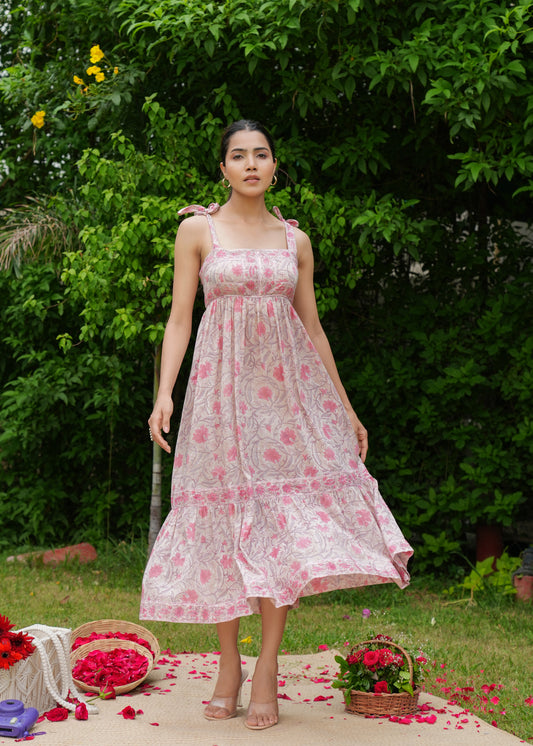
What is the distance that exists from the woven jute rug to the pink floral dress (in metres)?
0.35

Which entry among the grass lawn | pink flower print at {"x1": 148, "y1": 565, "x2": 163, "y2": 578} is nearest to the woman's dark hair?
pink flower print at {"x1": 148, "y1": 565, "x2": 163, "y2": 578}

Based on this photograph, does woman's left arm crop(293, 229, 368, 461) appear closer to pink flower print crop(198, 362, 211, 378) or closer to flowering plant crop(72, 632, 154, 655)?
pink flower print crop(198, 362, 211, 378)

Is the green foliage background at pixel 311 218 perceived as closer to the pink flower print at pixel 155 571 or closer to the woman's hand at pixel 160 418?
the woman's hand at pixel 160 418

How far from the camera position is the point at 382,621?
444cm

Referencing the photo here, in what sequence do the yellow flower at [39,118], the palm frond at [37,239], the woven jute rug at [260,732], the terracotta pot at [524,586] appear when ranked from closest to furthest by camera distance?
the woven jute rug at [260,732]
the terracotta pot at [524,586]
the yellow flower at [39,118]
the palm frond at [37,239]

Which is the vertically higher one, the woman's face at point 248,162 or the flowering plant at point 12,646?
the woman's face at point 248,162

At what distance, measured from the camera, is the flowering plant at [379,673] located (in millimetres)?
3025

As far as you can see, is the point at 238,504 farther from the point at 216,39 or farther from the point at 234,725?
the point at 216,39

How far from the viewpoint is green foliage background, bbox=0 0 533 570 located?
4.25m

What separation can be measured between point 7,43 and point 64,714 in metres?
4.48

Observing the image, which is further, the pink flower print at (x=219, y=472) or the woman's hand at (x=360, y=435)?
the woman's hand at (x=360, y=435)

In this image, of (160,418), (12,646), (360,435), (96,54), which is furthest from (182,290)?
(96,54)

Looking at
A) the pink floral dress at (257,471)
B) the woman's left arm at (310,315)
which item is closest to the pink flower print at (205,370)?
the pink floral dress at (257,471)

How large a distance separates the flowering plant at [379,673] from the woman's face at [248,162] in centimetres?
153
